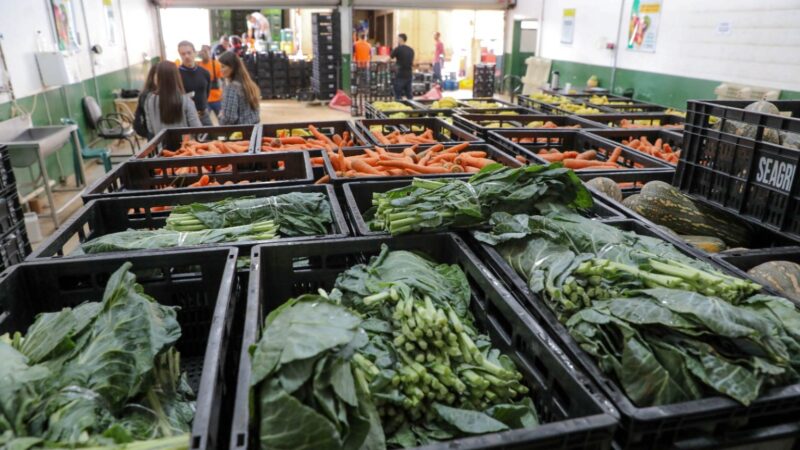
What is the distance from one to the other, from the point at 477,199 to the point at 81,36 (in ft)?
27.6

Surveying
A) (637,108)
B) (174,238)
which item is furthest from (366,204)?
(637,108)

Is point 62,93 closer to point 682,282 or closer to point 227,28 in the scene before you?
point 682,282

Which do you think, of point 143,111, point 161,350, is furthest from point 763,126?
point 143,111

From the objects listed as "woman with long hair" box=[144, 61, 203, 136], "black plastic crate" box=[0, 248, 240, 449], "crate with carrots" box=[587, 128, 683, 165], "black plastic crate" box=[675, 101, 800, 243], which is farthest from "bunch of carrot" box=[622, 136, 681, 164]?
"woman with long hair" box=[144, 61, 203, 136]

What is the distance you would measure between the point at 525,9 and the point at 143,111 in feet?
32.4

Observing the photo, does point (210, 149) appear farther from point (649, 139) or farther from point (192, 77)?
point (649, 139)

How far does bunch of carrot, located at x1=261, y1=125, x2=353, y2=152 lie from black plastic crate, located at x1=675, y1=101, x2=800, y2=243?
2.46m

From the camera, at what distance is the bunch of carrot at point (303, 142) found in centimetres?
404

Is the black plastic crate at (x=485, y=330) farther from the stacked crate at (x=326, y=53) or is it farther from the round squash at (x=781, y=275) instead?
the stacked crate at (x=326, y=53)

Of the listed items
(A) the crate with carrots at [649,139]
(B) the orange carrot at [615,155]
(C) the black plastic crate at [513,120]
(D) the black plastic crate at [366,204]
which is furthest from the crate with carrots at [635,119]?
(D) the black plastic crate at [366,204]

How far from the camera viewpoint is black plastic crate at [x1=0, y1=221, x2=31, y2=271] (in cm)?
268

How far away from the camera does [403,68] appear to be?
38.1 feet

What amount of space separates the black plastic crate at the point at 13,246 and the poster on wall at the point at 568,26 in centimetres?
1011

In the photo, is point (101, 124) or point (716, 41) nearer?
point (716, 41)
